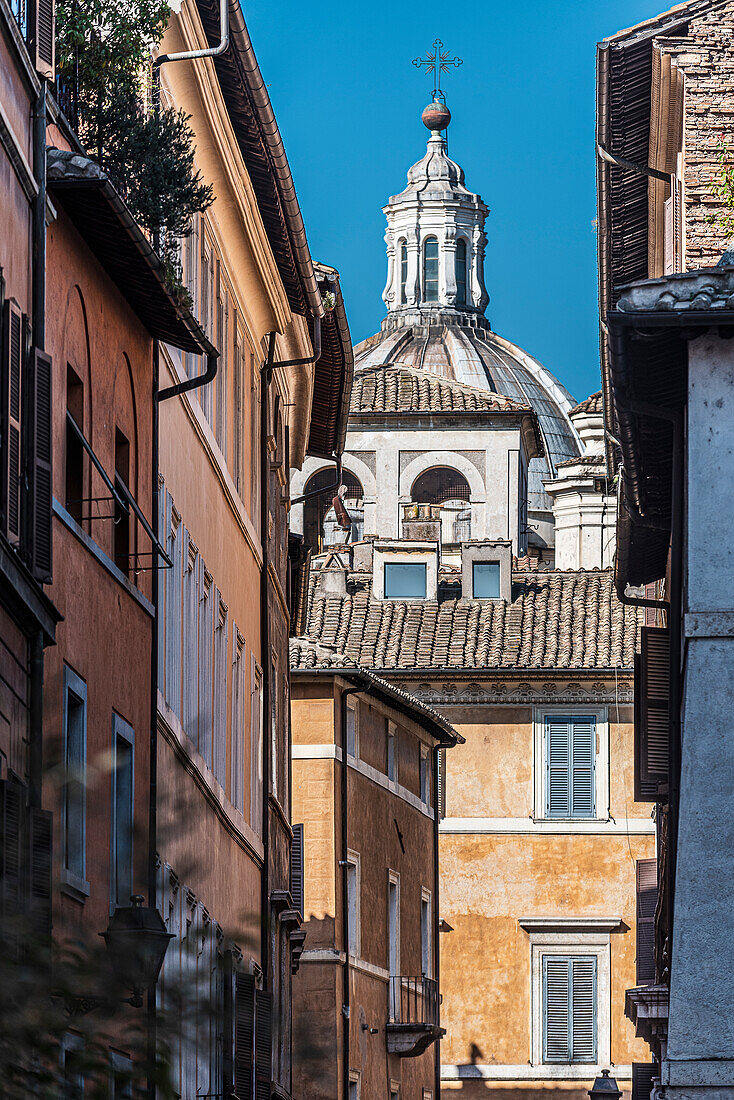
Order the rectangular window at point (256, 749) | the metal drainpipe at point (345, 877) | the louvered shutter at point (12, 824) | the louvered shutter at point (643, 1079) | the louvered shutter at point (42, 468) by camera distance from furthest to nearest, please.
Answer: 1. the metal drainpipe at point (345, 877)
2. the louvered shutter at point (643, 1079)
3. the rectangular window at point (256, 749)
4. the louvered shutter at point (42, 468)
5. the louvered shutter at point (12, 824)

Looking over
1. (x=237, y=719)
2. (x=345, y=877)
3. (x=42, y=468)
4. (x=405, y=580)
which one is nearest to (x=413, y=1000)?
(x=345, y=877)

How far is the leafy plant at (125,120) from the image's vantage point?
15.6 metres

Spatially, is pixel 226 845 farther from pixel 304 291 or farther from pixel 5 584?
pixel 5 584

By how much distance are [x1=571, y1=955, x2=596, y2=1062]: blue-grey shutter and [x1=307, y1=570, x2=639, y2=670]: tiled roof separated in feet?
19.3

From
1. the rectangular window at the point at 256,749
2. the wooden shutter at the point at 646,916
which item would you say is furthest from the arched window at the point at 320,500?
the rectangular window at the point at 256,749

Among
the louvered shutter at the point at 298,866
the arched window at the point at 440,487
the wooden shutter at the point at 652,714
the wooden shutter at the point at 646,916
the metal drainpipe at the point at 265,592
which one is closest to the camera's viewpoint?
the wooden shutter at the point at 652,714

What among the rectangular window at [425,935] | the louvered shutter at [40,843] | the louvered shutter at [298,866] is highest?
the louvered shutter at [298,866]

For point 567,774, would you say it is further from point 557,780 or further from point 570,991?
point 570,991

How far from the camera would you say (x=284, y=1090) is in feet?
87.5

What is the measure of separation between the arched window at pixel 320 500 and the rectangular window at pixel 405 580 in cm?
1809

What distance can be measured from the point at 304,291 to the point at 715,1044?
14.0 metres

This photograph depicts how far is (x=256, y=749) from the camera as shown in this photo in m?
25.8

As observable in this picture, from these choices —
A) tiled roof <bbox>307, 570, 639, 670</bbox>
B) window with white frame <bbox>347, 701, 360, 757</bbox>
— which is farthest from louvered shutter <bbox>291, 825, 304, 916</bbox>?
tiled roof <bbox>307, 570, 639, 670</bbox>

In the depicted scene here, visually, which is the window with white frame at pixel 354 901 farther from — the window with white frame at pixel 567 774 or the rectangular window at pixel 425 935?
the window with white frame at pixel 567 774
